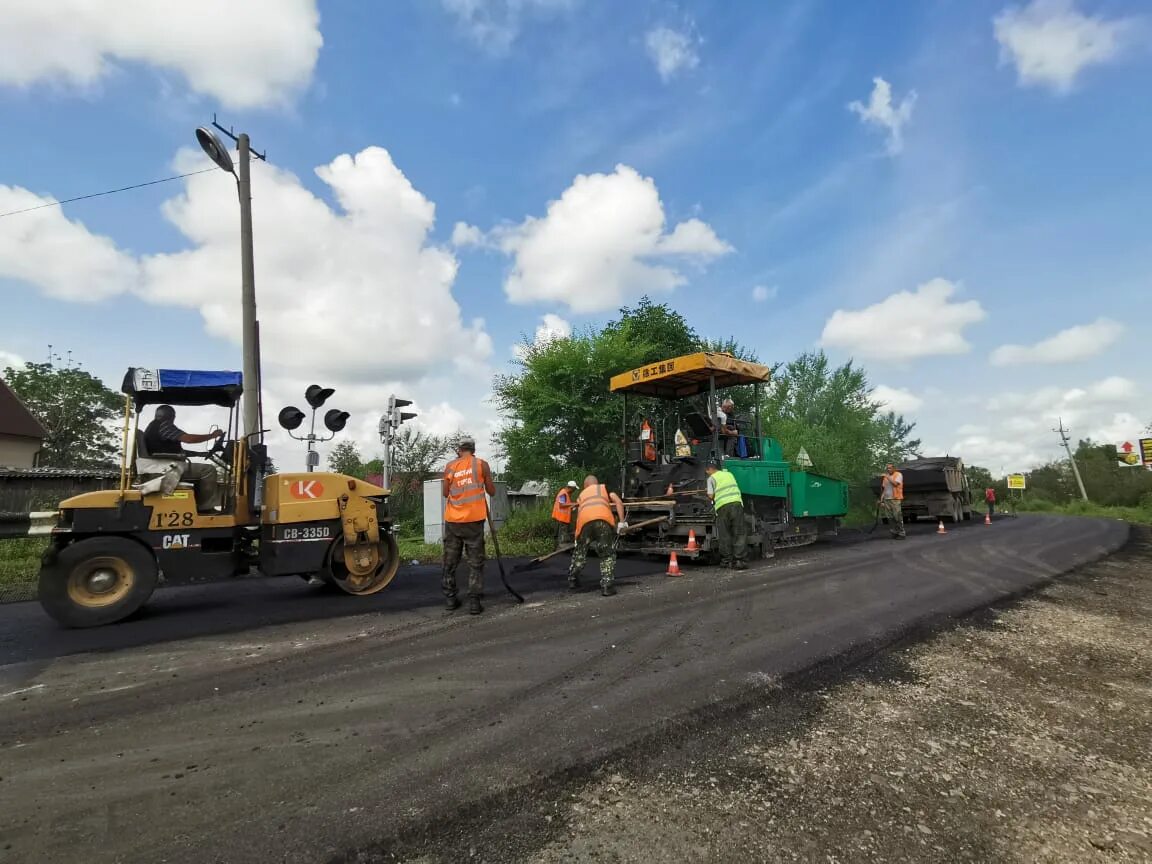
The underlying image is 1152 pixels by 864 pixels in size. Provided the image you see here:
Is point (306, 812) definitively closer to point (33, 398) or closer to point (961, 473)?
point (961, 473)

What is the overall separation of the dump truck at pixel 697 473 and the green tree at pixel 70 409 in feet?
102

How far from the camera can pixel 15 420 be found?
23438mm

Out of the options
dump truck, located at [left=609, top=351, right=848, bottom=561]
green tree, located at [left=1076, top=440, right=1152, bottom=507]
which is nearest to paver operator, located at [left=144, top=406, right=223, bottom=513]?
dump truck, located at [left=609, top=351, right=848, bottom=561]

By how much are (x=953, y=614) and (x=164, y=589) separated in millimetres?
9315

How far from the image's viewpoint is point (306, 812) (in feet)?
8.07

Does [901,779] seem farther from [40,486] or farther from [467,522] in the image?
[40,486]

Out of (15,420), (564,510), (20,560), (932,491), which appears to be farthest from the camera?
(15,420)

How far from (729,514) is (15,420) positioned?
27535 millimetres

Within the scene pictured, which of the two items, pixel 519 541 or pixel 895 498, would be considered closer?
pixel 519 541

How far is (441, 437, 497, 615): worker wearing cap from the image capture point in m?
6.18

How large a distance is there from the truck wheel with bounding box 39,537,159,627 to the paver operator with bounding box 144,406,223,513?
0.73 meters

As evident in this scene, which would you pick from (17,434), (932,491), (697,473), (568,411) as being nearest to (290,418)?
(697,473)

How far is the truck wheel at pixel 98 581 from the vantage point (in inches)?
225

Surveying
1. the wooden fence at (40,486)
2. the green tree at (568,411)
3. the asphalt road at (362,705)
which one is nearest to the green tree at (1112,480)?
the green tree at (568,411)
